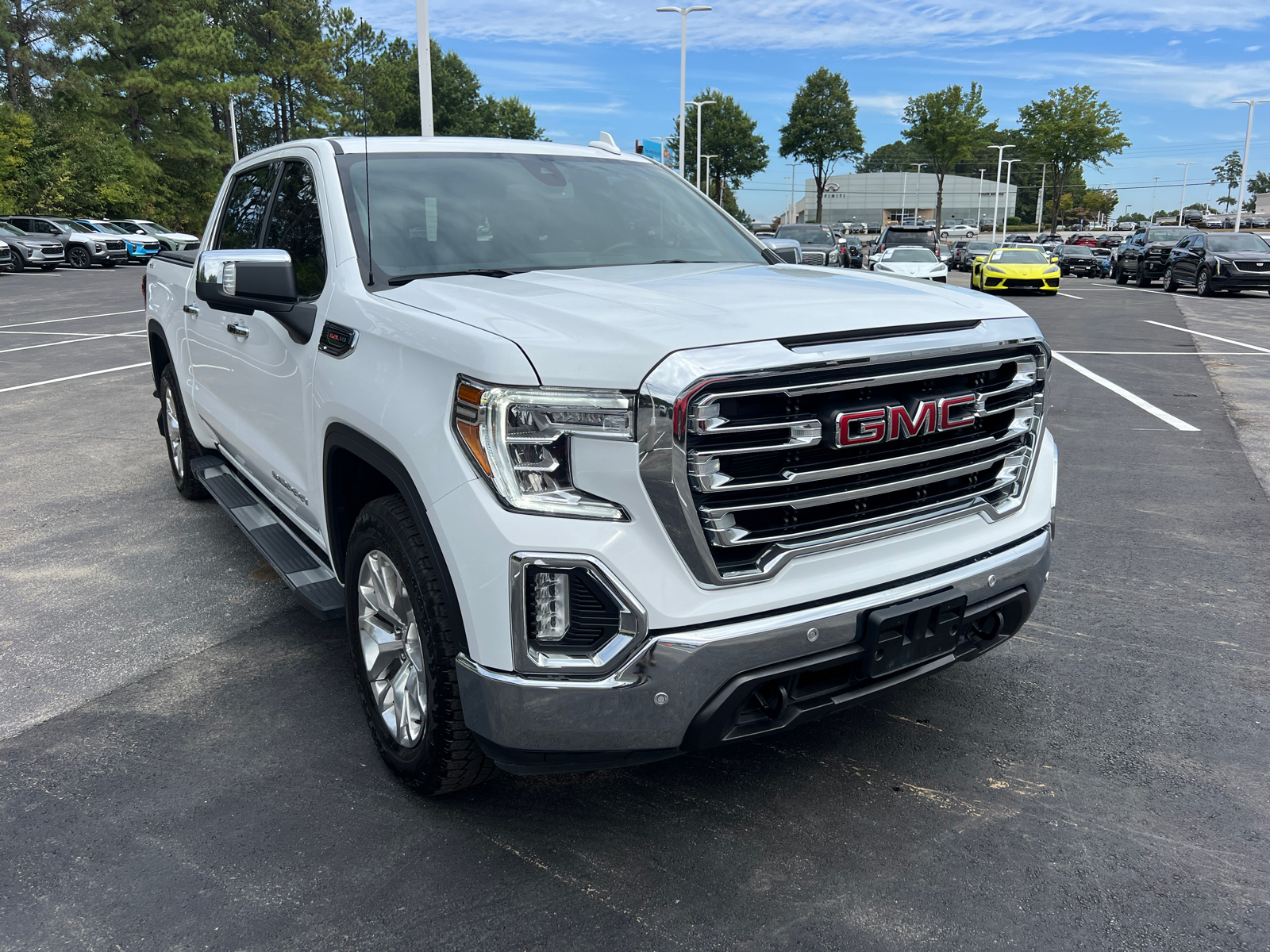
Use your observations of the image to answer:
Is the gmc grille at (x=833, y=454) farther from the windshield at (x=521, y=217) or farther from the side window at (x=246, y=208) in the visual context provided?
the side window at (x=246, y=208)

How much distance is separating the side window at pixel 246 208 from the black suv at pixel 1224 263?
25.4 meters

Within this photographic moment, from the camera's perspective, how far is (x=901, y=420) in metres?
2.55

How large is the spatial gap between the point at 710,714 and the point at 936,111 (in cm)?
7729

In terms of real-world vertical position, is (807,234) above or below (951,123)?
below

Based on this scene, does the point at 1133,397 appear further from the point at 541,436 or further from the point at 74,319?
the point at 74,319

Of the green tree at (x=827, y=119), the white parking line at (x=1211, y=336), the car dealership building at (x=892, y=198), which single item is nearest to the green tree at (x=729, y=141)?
the green tree at (x=827, y=119)

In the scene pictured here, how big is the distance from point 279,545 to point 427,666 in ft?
5.36

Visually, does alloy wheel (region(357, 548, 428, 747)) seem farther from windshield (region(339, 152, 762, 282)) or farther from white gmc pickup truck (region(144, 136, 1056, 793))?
windshield (region(339, 152, 762, 282))

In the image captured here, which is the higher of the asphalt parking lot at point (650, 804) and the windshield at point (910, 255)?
the windshield at point (910, 255)

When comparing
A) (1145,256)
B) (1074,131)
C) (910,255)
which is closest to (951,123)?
(1074,131)

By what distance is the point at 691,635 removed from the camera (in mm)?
2297

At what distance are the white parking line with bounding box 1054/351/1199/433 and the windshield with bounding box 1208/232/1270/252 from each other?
15.5 m

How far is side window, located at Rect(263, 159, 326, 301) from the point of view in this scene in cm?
351

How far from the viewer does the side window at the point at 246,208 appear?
4.35m
